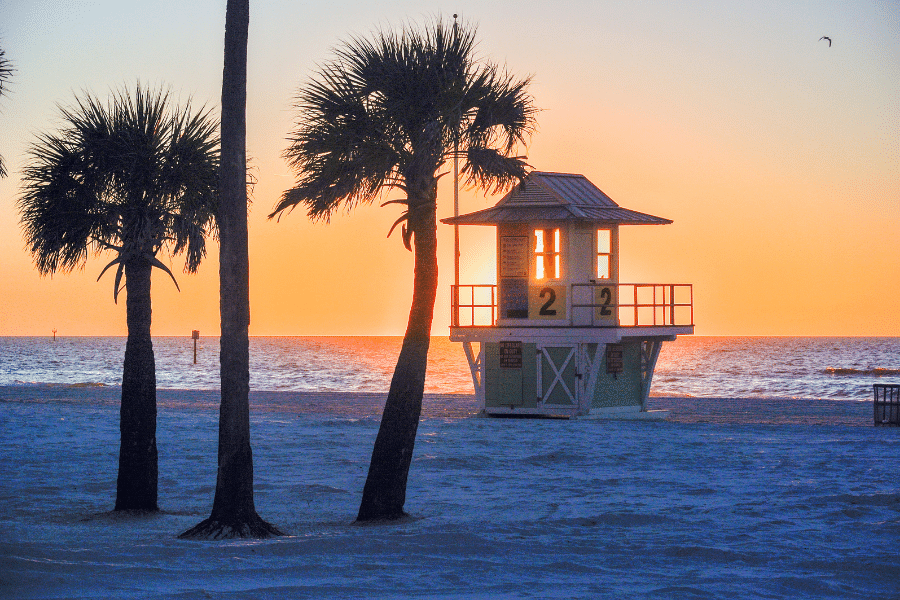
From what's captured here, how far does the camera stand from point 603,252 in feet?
90.9

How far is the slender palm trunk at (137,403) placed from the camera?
13109mm

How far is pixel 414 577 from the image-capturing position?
8617mm

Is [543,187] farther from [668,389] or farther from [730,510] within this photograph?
[668,389]

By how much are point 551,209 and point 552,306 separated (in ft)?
8.70

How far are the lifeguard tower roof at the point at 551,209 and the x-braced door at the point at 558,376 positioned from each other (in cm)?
362

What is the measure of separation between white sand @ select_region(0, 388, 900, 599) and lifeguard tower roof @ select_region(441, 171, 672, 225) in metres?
5.39

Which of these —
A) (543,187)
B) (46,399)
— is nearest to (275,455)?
(543,187)

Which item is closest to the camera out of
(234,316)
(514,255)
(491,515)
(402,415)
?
(234,316)

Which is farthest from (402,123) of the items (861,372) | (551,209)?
(861,372)

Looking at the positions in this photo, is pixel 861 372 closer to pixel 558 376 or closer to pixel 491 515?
pixel 558 376

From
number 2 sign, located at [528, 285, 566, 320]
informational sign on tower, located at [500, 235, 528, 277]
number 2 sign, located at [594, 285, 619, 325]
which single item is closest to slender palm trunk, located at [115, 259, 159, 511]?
informational sign on tower, located at [500, 235, 528, 277]

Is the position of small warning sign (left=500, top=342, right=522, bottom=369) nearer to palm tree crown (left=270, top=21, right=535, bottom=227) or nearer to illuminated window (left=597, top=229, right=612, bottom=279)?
illuminated window (left=597, top=229, right=612, bottom=279)

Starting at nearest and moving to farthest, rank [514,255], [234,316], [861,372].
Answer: [234,316]
[514,255]
[861,372]

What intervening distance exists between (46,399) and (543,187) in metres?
22.2
